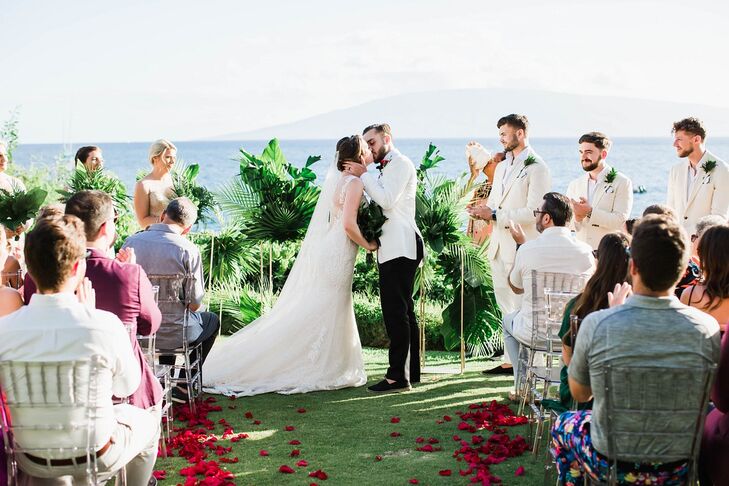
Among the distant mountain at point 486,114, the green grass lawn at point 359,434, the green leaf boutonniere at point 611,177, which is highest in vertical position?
the distant mountain at point 486,114

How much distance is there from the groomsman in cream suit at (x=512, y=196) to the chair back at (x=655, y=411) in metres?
4.18

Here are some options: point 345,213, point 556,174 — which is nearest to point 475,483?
point 345,213

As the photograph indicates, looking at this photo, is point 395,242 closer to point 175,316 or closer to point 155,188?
point 175,316

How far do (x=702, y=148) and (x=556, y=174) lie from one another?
175ft

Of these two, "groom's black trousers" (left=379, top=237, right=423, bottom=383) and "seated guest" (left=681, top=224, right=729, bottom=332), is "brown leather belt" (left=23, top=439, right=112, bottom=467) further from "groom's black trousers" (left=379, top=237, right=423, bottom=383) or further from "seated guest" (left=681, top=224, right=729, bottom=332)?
"groom's black trousers" (left=379, top=237, right=423, bottom=383)

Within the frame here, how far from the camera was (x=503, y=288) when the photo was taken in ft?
25.5

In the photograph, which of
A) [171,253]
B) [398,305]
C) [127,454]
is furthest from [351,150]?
[127,454]

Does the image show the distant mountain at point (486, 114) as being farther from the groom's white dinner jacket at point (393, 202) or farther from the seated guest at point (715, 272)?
the seated guest at point (715, 272)

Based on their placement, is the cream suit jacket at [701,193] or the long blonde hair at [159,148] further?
the long blonde hair at [159,148]

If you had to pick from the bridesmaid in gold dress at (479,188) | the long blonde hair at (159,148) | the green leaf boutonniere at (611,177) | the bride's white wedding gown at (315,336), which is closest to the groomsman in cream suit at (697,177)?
the green leaf boutonniere at (611,177)

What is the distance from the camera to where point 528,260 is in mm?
6004

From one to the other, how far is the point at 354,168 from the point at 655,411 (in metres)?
4.16

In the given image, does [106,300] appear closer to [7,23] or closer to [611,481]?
[611,481]

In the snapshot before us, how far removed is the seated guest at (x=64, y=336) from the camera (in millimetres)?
3352
